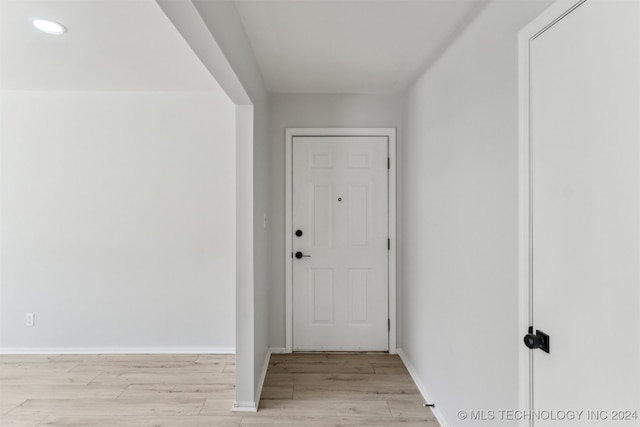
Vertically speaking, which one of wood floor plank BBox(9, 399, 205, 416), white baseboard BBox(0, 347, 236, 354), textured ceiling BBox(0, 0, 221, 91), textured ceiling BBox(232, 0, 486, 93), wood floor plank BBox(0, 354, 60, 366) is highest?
textured ceiling BBox(0, 0, 221, 91)

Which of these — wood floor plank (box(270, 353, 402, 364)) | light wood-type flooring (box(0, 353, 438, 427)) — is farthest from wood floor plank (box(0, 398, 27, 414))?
wood floor plank (box(270, 353, 402, 364))

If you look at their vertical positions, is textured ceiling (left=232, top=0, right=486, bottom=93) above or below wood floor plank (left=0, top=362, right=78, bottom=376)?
above

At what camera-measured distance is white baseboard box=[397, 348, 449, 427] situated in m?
2.03

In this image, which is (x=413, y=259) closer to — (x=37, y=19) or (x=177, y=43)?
(x=177, y=43)

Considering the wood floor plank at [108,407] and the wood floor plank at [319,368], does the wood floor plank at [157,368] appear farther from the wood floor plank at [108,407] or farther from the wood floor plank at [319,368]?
the wood floor plank at [319,368]

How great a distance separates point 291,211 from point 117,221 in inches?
64.1

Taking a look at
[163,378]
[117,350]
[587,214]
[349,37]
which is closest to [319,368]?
[163,378]

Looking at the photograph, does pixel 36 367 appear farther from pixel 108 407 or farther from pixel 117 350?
pixel 108 407

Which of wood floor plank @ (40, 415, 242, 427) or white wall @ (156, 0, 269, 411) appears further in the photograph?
wood floor plank @ (40, 415, 242, 427)

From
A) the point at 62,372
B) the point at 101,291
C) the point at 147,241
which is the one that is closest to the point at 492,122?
the point at 147,241

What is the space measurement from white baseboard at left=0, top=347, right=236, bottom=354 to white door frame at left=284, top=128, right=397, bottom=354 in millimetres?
721

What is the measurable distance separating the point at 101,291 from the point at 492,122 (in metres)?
3.43

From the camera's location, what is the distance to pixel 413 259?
2682 mm

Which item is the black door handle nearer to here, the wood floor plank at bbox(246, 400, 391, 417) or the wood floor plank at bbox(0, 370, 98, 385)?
the wood floor plank at bbox(246, 400, 391, 417)
